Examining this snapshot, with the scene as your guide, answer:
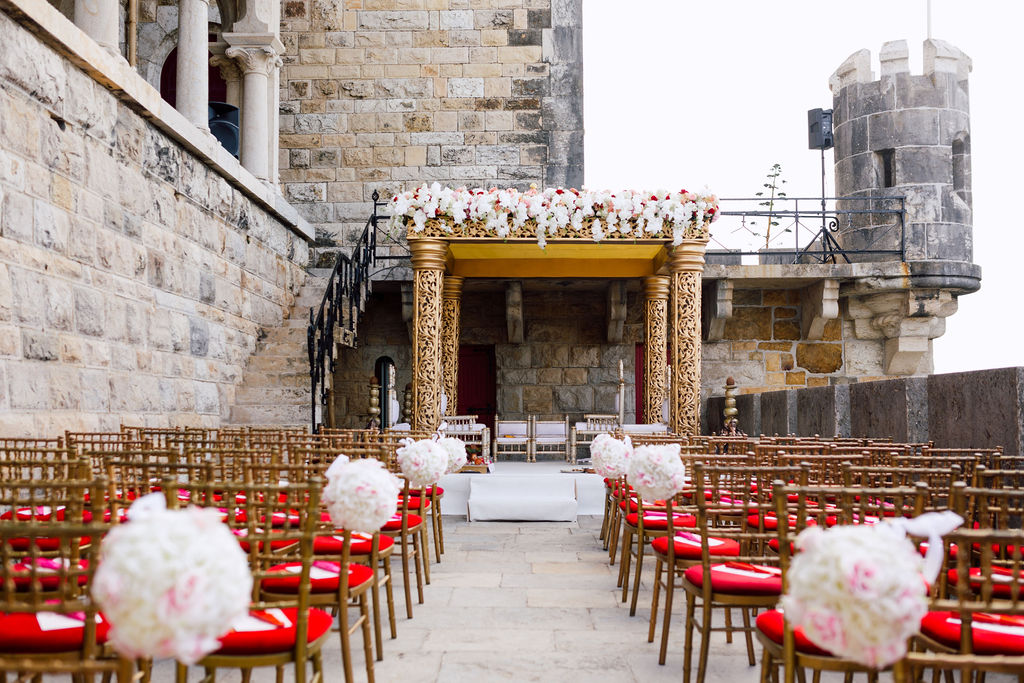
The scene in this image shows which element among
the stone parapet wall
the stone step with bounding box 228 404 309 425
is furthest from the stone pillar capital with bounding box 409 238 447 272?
the stone parapet wall

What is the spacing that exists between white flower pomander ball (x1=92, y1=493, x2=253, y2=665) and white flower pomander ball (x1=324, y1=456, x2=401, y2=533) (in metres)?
1.10

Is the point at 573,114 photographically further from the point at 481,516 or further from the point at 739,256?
the point at 481,516

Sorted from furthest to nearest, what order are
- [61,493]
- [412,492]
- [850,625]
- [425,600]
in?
[412,492] < [425,600] < [61,493] < [850,625]

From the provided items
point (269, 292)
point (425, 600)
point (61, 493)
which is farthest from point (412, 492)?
point (269, 292)

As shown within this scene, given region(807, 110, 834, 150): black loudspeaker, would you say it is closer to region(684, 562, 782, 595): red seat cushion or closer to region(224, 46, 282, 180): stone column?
region(224, 46, 282, 180): stone column

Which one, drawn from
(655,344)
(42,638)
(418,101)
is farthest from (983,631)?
(418,101)

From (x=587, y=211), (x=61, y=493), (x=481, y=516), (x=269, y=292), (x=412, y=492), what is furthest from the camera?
(x=269, y=292)

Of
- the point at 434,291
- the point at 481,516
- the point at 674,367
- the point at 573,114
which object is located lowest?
the point at 481,516

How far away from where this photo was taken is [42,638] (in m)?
2.26

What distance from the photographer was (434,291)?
9117mm

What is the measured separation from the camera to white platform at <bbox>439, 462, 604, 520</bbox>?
7695 millimetres

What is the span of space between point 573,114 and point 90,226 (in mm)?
8253

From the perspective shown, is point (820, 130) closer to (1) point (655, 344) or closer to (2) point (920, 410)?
(1) point (655, 344)

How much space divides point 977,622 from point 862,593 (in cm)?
112
